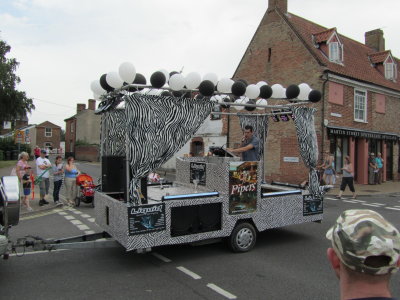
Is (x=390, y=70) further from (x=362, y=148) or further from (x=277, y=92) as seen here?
(x=277, y=92)

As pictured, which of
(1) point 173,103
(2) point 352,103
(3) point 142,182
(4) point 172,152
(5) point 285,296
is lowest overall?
(5) point 285,296

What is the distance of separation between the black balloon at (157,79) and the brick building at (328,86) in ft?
45.9

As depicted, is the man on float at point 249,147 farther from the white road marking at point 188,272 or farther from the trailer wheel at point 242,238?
the white road marking at point 188,272

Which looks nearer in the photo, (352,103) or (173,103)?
(173,103)

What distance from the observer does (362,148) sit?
20.3m

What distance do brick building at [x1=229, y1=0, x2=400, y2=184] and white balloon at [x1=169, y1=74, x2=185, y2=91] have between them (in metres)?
13.7

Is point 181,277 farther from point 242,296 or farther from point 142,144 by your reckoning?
point 142,144

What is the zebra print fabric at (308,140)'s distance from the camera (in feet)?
24.0

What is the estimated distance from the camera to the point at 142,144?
17.3 ft

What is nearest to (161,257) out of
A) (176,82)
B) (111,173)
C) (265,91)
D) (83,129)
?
(111,173)

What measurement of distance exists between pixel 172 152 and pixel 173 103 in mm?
788

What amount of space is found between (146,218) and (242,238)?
1.93 metres

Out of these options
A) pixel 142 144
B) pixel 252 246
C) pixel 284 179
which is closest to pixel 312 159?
pixel 252 246

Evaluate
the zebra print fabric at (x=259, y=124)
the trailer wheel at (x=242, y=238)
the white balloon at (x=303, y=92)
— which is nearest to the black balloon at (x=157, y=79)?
the trailer wheel at (x=242, y=238)
